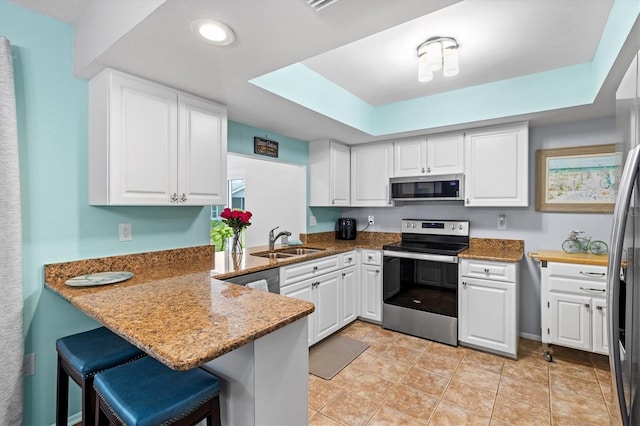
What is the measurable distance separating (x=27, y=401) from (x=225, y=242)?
2.47m

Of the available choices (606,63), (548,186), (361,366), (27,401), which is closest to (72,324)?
(27,401)

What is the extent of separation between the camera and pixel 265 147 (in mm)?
3158

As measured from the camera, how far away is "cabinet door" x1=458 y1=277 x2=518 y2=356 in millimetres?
2665

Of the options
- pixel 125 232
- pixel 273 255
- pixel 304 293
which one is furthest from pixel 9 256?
pixel 304 293

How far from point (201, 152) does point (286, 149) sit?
136cm

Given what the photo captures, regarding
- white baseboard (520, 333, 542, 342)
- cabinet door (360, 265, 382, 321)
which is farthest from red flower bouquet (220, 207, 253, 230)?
white baseboard (520, 333, 542, 342)

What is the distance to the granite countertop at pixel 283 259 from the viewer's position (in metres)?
2.13

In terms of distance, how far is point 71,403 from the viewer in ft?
6.04

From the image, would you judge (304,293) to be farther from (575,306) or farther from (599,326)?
(599,326)

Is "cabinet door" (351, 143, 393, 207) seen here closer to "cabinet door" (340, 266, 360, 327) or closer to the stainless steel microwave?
the stainless steel microwave

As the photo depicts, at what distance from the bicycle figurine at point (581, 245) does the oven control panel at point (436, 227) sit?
2.86 ft

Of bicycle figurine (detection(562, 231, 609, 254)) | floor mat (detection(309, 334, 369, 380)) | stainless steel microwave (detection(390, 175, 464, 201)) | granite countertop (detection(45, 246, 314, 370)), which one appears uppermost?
stainless steel microwave (detection(390, 175, 464, 201))

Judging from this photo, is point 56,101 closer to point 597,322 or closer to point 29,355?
point 29,355

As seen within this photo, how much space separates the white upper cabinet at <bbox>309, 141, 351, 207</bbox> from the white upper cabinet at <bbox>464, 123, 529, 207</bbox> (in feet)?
4.55
